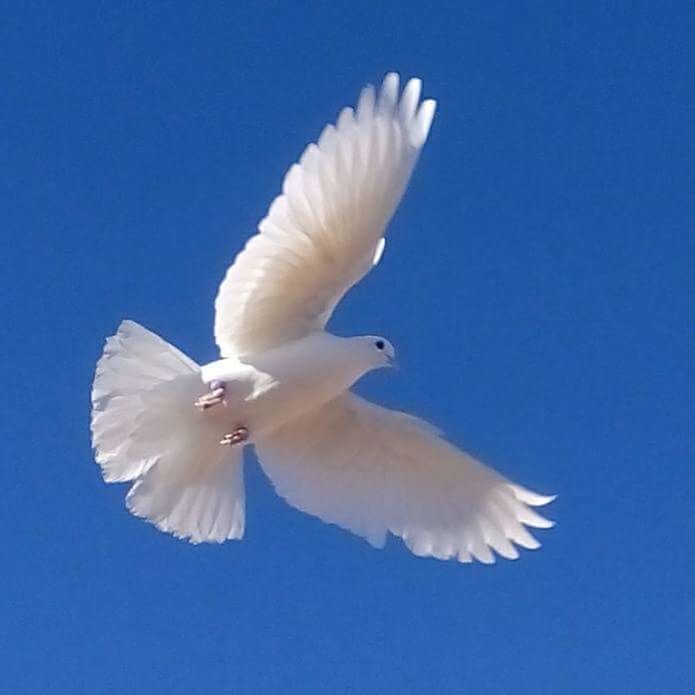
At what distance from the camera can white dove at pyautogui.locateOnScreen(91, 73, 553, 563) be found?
59.2 ft

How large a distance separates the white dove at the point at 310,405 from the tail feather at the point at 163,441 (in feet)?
0.04

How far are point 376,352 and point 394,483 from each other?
5.02ft

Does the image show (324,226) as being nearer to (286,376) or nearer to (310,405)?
(286,376)

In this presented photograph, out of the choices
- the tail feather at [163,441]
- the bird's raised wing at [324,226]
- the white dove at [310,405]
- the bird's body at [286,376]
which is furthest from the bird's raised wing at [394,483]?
the bird's raised wing at [324,226]

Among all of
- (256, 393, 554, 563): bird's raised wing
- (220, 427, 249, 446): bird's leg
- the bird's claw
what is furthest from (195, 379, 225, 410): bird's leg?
(256, 393, 554, 563): bird's raised wing

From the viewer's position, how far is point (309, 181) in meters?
18.0

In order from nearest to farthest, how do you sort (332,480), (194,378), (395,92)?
(395,92) → (194,378) → (332,480)

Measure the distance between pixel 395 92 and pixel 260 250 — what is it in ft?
6.40

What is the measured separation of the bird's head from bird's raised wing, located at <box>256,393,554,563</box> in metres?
0.57

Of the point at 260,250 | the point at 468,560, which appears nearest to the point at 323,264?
the point at 260,250

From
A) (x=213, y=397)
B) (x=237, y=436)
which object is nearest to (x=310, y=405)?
(x=237, y=436)

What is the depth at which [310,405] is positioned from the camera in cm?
1898

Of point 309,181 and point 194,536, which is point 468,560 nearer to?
point 194,536

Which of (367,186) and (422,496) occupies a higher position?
(367,186)
